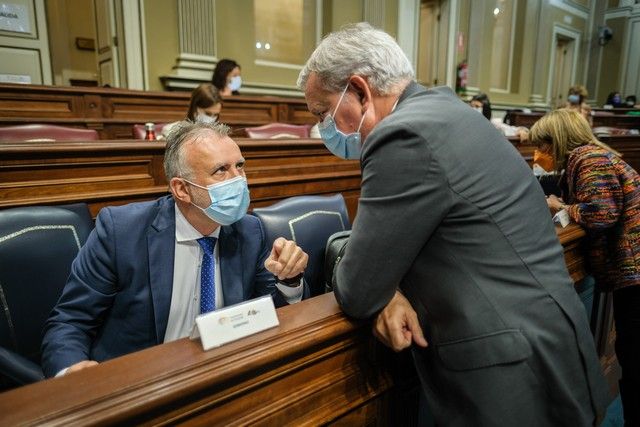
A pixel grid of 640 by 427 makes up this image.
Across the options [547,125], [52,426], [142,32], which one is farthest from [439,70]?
[52,426]

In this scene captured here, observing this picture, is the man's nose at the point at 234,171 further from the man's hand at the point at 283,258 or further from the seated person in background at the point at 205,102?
the seated person in background at the point at 205,102

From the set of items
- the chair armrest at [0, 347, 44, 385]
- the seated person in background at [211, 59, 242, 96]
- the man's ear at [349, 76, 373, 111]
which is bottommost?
the chair armrest at [0, 347, 44, 385]

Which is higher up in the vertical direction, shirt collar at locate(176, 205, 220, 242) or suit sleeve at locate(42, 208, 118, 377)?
shirt collar at locate(176, 205, 220, 242)

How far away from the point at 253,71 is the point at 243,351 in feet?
19.2

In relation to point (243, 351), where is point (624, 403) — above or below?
below

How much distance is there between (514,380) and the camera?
0.82 metres

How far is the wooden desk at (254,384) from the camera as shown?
625mm

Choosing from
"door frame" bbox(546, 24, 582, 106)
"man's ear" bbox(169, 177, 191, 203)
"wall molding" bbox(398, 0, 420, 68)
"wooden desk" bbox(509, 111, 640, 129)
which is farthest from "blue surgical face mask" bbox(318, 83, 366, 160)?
"door frame" bbox(546, 24, 582, 106)

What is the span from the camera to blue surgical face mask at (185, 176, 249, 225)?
1.38 m

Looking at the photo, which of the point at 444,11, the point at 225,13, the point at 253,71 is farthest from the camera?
the point at 444,11

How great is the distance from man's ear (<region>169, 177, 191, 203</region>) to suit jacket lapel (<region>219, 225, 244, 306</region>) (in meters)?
0.16

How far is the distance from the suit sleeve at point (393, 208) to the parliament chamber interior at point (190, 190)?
2 centimetres

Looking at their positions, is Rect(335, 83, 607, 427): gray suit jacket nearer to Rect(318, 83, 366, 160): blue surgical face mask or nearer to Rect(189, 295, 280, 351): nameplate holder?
Rect(189, 295, 280, 351): nameplate holder

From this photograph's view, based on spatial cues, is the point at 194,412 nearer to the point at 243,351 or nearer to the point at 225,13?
the point at 243,351
